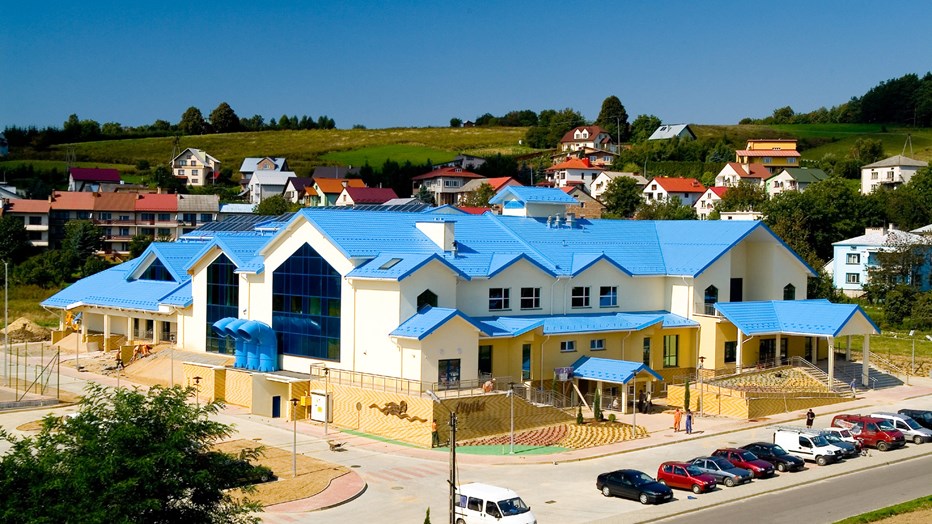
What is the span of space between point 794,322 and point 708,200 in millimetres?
73248

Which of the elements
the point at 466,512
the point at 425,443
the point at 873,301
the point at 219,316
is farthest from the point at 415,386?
the point at 873,301

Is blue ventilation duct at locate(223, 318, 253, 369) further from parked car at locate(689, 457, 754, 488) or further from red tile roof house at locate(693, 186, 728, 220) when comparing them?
red tile roof house at locate(693, 186, 728, 220)

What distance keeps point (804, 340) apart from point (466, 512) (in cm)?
3272

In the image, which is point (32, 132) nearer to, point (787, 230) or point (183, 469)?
point (787, 230)

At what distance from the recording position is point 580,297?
52.0 meters

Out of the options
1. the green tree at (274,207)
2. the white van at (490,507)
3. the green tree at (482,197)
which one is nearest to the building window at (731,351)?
the white van at (490,507)

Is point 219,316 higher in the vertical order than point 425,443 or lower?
higher

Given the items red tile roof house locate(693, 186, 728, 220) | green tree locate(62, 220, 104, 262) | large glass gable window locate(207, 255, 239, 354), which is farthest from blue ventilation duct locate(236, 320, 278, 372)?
red tile roof house locate(693, 186, 728, 220)

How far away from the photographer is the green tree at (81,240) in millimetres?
94875

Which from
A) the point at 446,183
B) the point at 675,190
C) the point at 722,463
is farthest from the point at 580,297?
the point at 446,183

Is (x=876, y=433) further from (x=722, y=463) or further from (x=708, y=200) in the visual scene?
(x=708, y=200)

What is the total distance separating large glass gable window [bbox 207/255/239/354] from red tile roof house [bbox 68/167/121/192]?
262 feet

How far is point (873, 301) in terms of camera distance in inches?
3219

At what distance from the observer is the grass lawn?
29453 mm
